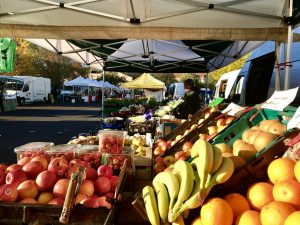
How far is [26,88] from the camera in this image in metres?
34.9

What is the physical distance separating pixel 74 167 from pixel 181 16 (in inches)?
103

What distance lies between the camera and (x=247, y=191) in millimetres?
1779

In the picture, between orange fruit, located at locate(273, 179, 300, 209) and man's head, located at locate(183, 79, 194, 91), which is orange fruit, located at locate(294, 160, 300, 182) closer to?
orange fruit, located at locate(273, 179, 300, 209)

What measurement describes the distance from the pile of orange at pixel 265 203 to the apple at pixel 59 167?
40.8 inches

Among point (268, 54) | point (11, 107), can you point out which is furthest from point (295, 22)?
point (11, 107)

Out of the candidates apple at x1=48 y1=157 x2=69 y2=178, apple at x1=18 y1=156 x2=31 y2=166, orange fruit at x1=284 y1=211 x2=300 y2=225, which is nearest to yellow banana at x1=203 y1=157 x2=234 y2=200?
orange fruit at x1=284 y1=211 x2=300 y2=225

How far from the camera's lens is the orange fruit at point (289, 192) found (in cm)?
157

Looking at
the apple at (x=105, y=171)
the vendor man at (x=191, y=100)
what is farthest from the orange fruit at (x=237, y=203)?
the vendor man at (x=191, y=100)

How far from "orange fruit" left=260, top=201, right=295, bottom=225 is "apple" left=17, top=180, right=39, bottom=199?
1323 millimetres

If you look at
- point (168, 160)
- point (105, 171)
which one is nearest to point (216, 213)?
point (105, 171)

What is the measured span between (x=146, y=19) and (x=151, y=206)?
3.09 meters

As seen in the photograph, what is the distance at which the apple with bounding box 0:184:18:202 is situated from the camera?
1.98 metres

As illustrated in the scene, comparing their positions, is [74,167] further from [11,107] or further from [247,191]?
[11,107]

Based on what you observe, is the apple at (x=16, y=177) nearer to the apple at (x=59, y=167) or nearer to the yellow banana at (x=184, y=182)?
the apple at (x=59, y=167)
